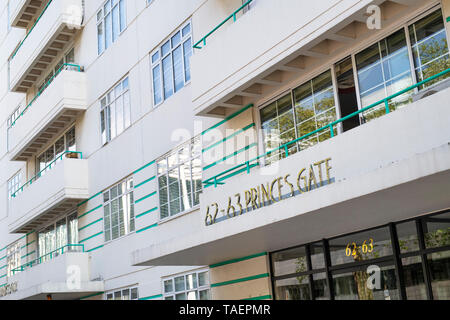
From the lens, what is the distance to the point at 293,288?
536 inches

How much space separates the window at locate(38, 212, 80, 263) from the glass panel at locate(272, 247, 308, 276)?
36.1 feet

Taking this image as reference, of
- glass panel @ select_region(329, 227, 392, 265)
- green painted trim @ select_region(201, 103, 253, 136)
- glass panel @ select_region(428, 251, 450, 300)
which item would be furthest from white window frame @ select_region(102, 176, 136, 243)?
glass panel @ select_region(428, 251, 450, 300)

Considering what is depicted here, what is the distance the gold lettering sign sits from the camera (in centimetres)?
1094

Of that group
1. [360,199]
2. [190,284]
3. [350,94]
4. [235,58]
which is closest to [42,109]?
[190,284]

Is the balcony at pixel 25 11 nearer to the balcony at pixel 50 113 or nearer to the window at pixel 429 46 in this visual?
the balcony at pixel 50 113

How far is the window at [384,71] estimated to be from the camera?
438 inches

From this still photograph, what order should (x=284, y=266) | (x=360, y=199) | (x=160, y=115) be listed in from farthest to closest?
(x=160, y=115)
(x=284, y=266)
(x=360, y=199)

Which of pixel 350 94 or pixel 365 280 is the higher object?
pixel 350 94

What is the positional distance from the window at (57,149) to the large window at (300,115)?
1208 centimetres

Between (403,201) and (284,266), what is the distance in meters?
4.75

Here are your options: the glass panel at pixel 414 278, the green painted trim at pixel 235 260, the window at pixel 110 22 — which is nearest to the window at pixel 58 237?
the window at pixel 110 22

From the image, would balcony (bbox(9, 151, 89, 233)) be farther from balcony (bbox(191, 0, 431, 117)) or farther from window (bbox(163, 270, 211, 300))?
balcony (bbox(191, 0, 431, 117))
